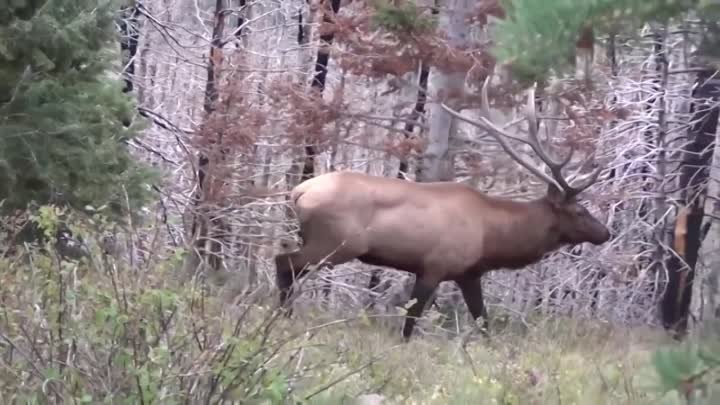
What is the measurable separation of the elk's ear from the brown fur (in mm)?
488

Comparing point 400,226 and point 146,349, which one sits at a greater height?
point 400,226

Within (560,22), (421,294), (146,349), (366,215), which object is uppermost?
(560,22)

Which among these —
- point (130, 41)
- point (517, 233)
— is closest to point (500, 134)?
point (517, 233)

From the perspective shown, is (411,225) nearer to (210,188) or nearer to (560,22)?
(210,188)

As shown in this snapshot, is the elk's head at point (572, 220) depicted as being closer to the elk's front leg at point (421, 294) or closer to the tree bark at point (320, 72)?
the elk's front leg at point (421, 294)

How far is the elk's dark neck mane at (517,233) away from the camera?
1038cm

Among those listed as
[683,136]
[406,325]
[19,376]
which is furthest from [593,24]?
[683,136]

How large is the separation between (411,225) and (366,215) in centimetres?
39

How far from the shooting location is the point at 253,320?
556 cm

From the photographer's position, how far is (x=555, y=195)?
35.0 ft

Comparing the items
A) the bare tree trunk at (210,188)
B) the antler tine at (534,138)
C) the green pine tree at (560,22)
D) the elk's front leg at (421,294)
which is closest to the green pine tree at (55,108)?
the elk's front leg at (421,294)

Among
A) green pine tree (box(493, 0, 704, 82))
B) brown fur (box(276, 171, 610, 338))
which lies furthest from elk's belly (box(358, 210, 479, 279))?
green pine tree (box(493, 0, 704, 82))

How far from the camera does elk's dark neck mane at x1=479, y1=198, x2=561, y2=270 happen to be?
10383 millimetres

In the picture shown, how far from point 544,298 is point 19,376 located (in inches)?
444
